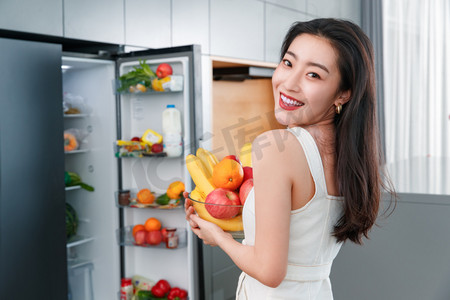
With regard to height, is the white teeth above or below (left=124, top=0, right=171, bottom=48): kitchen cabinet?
below

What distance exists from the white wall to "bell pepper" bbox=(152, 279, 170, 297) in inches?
54.0

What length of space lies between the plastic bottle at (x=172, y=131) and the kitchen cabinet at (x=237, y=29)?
0.99 m

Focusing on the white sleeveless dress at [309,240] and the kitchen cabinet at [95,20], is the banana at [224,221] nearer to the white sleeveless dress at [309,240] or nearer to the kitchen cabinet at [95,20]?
the white sleeveless dress at [309,240]

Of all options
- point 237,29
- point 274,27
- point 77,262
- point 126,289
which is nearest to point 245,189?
point 126,289

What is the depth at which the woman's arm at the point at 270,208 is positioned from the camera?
858 millimetres

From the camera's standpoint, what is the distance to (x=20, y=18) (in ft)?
7.23

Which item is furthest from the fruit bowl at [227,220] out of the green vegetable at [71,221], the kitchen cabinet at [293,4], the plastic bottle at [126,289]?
the kitchen cabinet at [293,4]

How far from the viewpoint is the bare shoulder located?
33.7 inches

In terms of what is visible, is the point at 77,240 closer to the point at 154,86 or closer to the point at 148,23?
the point at 154,86

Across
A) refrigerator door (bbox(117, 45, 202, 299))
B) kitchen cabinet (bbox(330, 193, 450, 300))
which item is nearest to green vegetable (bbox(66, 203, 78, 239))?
refrigerator door (bbox(117, 45, 202, 299))

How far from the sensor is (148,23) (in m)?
2.87

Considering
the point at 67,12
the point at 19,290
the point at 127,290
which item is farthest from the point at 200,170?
the point at 127,290

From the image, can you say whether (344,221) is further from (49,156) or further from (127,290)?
(127,290)

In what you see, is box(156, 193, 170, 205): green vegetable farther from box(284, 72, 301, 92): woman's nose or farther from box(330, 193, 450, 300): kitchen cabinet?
box(284, 72, 301, 92): woman's nose
